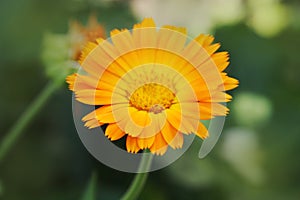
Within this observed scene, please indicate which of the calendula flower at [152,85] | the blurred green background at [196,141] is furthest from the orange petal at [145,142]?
the blurred green background at [196,141]

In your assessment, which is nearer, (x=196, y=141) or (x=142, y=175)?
(x=142, y=175)

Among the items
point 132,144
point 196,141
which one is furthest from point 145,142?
point 196,141

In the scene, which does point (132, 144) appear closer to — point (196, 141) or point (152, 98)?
point (152, 98)

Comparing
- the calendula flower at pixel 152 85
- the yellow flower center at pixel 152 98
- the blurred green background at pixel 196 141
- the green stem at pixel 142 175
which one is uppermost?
the calendula flower at pixel 152 85

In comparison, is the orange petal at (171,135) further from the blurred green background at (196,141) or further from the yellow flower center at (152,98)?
the blurred green background at (196,141)

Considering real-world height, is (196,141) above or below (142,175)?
below

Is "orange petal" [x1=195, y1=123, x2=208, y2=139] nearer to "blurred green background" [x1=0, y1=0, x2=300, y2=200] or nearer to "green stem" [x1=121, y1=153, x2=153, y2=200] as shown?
"green stem" [x1=121, y1=153, x2=153, y2=200]

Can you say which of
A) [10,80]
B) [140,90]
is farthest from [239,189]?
[140,90]
